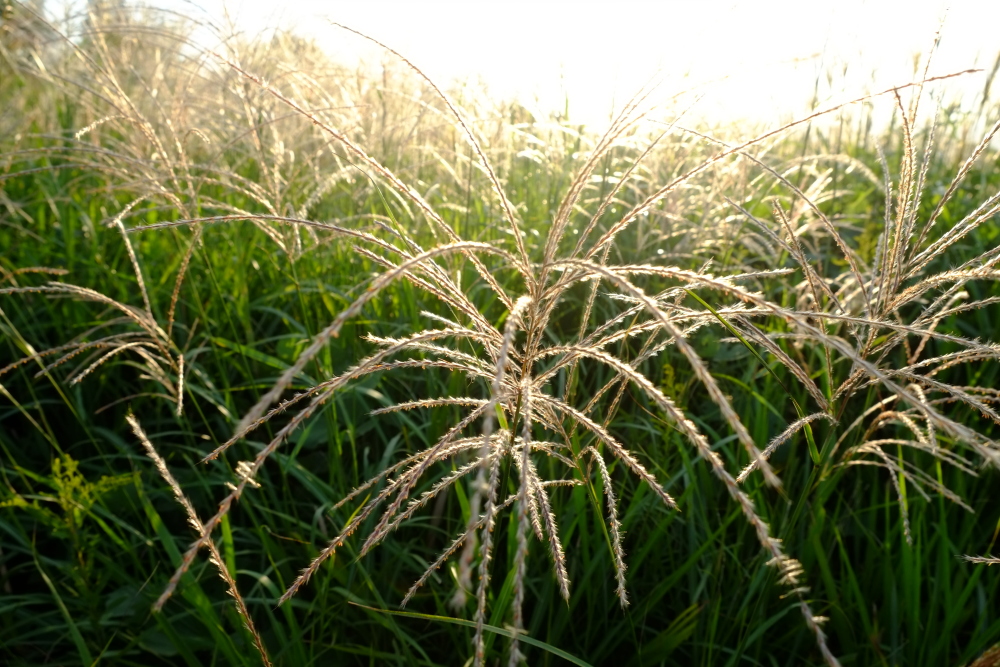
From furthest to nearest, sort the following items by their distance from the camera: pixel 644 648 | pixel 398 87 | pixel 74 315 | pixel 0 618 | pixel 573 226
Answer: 1. pixel 398 87
2. pixel 573 226
3. pixel 74 315
4. pixel 0 618
5. pixel 644 648

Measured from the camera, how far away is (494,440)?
0.90 m

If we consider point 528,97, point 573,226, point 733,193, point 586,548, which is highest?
point 528,97

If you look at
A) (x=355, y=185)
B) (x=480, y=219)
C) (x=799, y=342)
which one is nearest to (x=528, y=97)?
(x=480, y=219)

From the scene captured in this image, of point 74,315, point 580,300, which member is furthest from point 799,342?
point 74,315

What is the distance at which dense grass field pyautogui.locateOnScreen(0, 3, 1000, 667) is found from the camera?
93 centimetres

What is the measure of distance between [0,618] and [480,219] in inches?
76.6

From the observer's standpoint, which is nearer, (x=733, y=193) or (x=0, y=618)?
(x=0, y=618)

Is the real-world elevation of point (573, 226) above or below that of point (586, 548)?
above

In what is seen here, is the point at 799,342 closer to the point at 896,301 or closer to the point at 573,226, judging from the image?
the point at 896,301

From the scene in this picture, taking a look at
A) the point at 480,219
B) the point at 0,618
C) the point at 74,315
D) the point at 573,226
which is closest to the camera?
the point at 0,618

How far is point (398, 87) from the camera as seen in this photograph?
344 cm

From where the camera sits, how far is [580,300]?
254 cm

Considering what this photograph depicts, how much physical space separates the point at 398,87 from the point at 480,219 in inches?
41.9

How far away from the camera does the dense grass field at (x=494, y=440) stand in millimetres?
935
